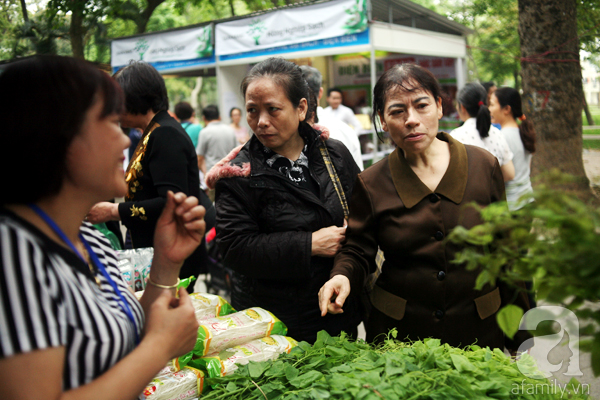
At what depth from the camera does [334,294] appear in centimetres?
195

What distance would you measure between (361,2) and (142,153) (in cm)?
531

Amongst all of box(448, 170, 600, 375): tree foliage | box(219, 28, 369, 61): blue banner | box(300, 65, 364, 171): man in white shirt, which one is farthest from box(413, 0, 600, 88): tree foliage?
box(448, 170, 600, 375): tree foliage

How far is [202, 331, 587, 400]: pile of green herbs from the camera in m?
1.43

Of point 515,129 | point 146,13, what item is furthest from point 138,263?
point 146,13

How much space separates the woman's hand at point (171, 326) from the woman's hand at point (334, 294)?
0.73 meters

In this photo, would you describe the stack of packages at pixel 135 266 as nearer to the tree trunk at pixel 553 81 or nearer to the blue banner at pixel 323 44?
the tree trunk at pixel 553 81

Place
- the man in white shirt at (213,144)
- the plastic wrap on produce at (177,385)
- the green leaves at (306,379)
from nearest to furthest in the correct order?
the green leaves at (306,379)
the plastic wrap on produce at (177,385)
the man in white shirt at (213,144)

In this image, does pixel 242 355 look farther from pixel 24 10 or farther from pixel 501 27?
pixel 501 27

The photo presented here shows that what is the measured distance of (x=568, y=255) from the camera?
0.86 meters

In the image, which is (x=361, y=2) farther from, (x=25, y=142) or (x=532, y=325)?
(x=25, y=142)

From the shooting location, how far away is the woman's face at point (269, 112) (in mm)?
2229

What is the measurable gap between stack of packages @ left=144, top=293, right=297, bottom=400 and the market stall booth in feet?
18.2

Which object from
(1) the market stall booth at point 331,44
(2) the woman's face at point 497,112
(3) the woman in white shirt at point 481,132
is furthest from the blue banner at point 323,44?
(3) the woman in white shirt at point 481,132

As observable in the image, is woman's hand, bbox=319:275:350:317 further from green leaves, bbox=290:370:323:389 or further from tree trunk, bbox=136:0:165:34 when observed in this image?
tree trunk, bbox=136:0:165:34
